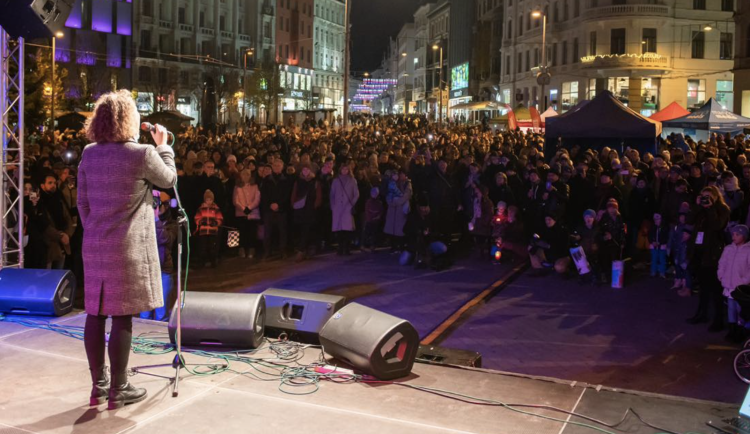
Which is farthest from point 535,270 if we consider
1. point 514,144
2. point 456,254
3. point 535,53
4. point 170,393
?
point 535,53

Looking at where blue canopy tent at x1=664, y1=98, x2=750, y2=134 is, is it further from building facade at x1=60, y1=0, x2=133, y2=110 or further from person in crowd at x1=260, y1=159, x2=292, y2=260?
building facade at x1=60, y1=0, x2=133, y2=110

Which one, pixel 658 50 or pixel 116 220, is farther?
pixel 658 50

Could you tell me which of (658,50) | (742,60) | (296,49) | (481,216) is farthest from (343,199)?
(296,49)

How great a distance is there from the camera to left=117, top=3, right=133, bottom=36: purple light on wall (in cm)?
5812

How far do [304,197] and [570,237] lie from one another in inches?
178

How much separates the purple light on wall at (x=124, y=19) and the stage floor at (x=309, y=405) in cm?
5735

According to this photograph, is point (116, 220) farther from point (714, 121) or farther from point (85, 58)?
point (85, 58)

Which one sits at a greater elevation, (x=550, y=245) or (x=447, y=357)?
(x=550, y=245)

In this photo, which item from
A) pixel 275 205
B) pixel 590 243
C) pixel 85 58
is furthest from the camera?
pixel 85 58

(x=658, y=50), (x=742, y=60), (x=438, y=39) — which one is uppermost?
(x=438, y=39)

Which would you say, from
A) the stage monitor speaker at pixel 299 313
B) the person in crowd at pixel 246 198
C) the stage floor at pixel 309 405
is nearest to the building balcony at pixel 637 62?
the person in crowd at pixel 246 198

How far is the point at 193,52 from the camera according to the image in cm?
6788

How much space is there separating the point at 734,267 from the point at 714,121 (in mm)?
16279

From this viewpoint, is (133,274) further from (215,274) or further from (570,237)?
→ (570,237)
